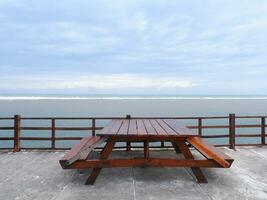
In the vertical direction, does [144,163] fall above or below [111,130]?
below

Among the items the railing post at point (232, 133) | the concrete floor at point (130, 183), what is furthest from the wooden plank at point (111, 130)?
the railing post at point (232, 133)

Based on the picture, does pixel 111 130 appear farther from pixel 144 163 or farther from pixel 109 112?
pixel 109 112

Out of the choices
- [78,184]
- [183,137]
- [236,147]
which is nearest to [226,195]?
[183,137]

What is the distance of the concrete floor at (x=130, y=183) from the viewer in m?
4.39

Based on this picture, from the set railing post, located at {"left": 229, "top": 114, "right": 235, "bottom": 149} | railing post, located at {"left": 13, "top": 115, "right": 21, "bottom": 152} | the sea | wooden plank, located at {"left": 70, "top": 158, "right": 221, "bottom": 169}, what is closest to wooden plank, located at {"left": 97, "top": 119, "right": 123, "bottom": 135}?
wooden plank, located at {"left": 70, "top": 158, "right": 221, "bottom": 169}

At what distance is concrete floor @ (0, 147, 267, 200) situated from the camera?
439 centimetres

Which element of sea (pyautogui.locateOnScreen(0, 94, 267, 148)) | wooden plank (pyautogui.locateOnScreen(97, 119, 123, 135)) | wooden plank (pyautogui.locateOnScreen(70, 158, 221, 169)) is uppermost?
wooden plank (pyautogui.locateOnScreen(97, 119, 123, 135))

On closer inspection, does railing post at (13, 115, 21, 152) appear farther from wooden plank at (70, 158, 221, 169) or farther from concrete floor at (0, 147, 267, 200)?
wooden plank at (70, 158, 221, 169)

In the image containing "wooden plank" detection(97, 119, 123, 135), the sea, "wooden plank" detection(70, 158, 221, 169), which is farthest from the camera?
the sea

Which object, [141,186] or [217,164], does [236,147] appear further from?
[141,186]

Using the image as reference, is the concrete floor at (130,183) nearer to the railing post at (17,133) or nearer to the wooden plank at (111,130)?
the wooden plank at (111,130)

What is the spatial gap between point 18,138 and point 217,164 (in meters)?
5.89

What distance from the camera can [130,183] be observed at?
495cm

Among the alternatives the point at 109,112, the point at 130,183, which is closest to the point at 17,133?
the point at 130,183
